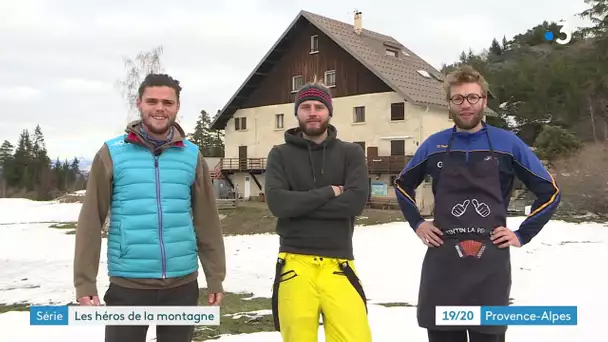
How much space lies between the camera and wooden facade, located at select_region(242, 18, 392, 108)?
94.9ft

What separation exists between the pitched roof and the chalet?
0.06 metres

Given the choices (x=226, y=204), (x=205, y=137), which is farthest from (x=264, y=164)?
(x=205, y=137)

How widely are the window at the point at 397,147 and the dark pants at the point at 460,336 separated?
2446 centimetres

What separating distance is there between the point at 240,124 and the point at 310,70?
6.63 m

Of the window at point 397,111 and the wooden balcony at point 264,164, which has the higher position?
the window at point 397,111

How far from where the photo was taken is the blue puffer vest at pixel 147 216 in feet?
10.3

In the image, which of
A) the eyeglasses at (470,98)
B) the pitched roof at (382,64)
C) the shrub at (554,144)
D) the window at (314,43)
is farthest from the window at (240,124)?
the eyeglasses at (470,98)

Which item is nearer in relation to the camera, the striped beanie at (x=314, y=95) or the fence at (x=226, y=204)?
the striped beanie at (x=314, y=95)

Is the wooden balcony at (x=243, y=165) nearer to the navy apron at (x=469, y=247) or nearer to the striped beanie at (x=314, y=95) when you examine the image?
the striped beanie at (x=314, y=95)

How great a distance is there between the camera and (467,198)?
10.4 ft

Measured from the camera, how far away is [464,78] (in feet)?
10.6

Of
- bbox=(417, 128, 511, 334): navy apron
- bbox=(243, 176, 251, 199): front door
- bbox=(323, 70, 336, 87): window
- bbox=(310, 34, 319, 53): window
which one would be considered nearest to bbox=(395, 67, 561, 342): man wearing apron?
bbox=(417, 128, 511, 334): navy apron

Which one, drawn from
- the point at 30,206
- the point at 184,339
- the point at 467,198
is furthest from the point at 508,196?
the point at 30,206

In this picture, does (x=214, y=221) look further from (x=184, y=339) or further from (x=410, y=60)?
(x=410, y=60)
